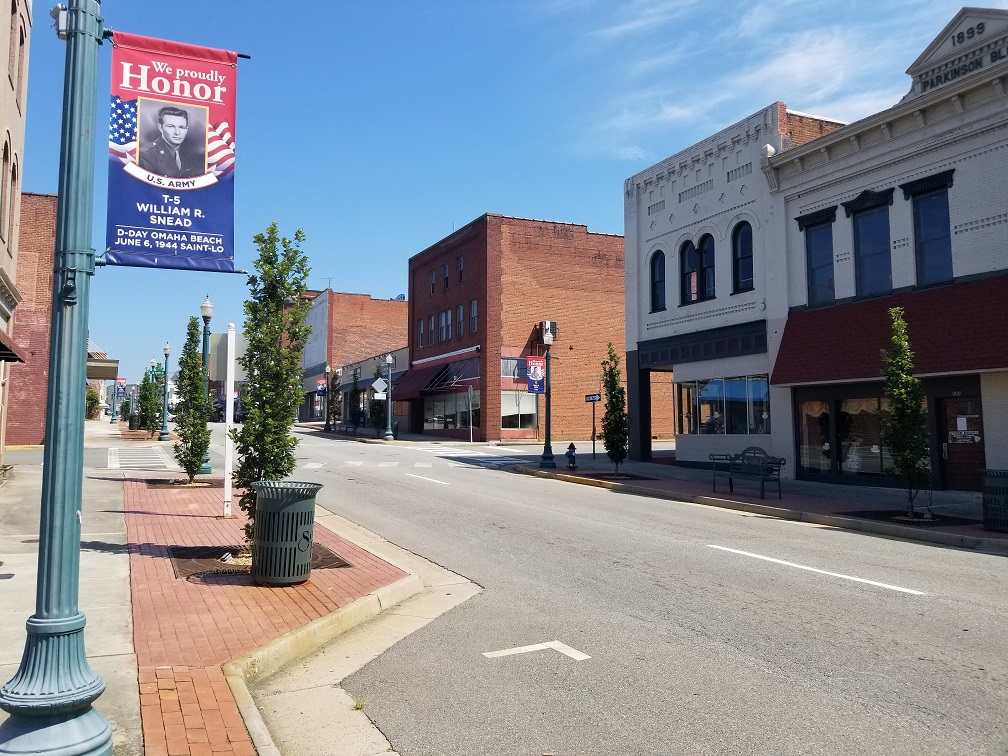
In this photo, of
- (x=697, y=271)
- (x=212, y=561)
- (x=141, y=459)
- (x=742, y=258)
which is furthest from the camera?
(x=141, y=459)

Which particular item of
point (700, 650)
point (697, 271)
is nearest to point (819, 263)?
point (697, 271)

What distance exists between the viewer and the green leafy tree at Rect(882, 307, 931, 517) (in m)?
14.4

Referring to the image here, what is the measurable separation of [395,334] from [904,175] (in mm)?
63072

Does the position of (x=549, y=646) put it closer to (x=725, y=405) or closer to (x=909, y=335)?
(x=909, y=335)

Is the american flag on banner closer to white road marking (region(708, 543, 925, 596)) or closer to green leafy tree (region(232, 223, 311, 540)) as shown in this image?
green leafy tree (region(232, 223, 311, 540))

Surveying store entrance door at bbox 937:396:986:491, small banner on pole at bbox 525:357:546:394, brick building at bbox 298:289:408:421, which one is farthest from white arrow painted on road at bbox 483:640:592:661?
brick building at bbox 298:289:408:421

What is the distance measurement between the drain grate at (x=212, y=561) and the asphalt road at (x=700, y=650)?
137 cm

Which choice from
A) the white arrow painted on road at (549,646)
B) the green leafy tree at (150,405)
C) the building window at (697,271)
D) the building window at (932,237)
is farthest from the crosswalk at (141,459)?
the building window at (932,237)

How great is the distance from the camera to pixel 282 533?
27.4 ft

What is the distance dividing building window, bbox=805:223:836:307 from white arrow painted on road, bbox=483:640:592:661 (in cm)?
1666

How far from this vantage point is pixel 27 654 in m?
3.95

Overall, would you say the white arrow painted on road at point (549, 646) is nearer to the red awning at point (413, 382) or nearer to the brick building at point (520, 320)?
the brick building at point (520, 320)

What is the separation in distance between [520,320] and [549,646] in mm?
38029

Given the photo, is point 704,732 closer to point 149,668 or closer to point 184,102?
point 149,668
